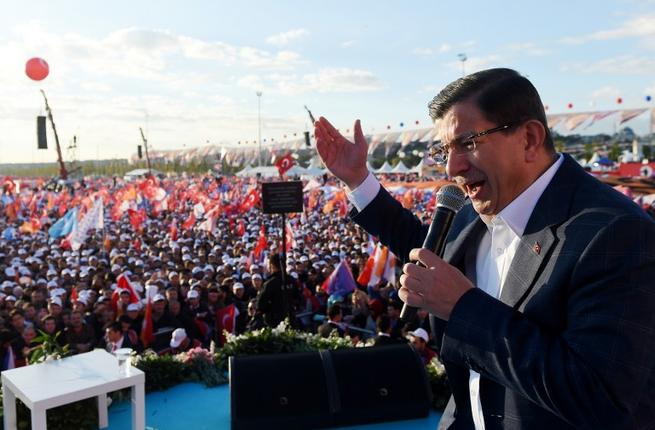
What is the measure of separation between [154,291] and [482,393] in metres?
8.32

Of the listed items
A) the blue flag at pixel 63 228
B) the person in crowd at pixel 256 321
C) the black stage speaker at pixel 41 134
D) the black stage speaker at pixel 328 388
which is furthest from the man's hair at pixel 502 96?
the black stage speaker at pixel 41 134

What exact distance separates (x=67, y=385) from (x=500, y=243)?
120 inches

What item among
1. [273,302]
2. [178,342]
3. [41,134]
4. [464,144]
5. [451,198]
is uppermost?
[41,134]

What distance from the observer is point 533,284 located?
1.44 meters

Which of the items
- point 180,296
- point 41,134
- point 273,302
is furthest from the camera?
point 41,134

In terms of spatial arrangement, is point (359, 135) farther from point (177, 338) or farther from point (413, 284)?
point (177, 338)

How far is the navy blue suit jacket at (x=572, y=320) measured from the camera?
1.23 metres

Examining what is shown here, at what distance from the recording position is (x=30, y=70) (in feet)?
46.8

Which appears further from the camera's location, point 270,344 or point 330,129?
point 270,344

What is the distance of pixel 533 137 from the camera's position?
155cm

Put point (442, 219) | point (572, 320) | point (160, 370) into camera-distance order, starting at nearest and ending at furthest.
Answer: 1. point (572, 320)
2. point (442, 219)
3. point (160, 370)

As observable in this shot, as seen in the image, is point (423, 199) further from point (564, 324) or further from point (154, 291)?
point (564, 324)

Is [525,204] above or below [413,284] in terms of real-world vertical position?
above

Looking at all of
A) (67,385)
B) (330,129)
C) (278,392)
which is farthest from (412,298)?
(67,385)
